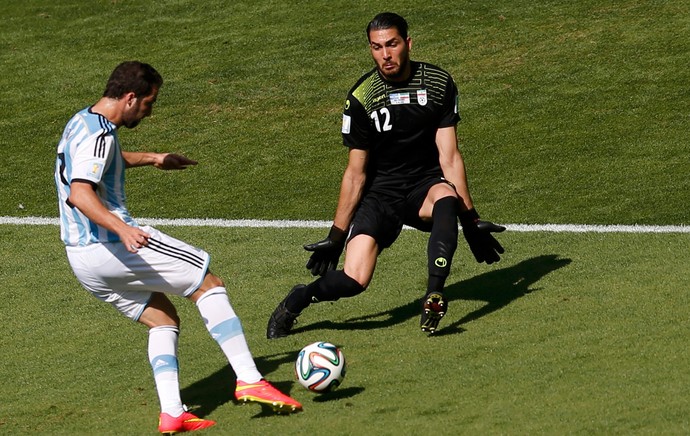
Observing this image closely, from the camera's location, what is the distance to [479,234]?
9.16 meters

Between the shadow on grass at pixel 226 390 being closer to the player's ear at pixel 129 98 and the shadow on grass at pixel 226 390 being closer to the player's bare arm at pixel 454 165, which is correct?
the player's bare arm at pixel 454 165

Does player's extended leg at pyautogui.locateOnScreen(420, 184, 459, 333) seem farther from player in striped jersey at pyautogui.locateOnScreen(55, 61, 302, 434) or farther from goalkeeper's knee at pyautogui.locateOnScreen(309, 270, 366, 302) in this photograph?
player in striped jersey at pyautogui.locateOnScreen(55, 61, 302, 434)

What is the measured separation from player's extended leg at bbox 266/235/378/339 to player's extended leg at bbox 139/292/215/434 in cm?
166

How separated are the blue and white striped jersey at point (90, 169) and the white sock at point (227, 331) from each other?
2.14 ft

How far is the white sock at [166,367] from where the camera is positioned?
22.7ft

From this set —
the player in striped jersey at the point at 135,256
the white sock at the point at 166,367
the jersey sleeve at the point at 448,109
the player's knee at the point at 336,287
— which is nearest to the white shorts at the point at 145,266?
the player in striped jersey at the point at 135,256

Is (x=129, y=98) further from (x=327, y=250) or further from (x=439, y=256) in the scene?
(x=327, y=250)

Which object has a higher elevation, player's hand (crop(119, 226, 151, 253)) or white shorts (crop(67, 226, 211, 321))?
player's hand (crop(119, 226, 151, 253))

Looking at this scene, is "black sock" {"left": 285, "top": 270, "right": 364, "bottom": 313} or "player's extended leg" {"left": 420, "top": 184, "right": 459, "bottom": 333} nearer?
"player's extended leg" {"left": 420, "top": 184, "right": 459, "bottom": 333}

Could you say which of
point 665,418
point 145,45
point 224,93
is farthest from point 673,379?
point 145,45

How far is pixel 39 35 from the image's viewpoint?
2075 centimetres

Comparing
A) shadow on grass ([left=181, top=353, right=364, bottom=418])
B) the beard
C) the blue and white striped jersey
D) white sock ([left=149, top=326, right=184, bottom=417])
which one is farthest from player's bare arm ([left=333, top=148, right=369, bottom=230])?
the blue and white striped jersey

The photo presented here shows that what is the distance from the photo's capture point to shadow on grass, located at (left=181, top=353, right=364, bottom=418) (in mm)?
7396

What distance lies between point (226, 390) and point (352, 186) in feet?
6.66
